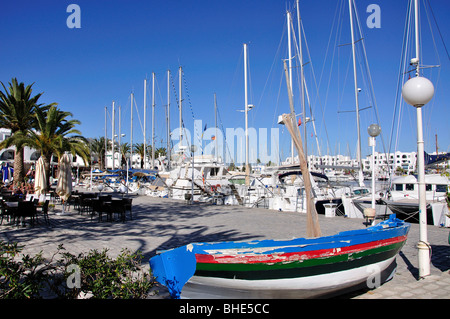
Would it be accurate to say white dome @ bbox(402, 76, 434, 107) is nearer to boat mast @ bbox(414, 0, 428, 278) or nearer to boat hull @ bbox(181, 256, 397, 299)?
boat mast @ bbox(414, 0, 428, 278)

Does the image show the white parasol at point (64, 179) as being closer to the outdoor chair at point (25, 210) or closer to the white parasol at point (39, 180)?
the white parasol at point (39, 180)

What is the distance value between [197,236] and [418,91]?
23.3 feet

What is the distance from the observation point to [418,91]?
5.52 metres

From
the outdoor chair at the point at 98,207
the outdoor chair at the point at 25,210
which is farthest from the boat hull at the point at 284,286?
the outdoor chair at the point at 98,207

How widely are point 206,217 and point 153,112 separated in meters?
28.1

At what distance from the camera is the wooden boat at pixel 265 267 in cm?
388

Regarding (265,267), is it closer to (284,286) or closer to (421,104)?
(284,286)

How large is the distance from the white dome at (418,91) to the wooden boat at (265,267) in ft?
8.36

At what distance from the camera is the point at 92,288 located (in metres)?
3.73

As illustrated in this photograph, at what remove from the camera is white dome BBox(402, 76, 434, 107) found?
5.51 meters

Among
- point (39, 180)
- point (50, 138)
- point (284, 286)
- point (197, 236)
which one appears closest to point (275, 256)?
point (284, 286)
